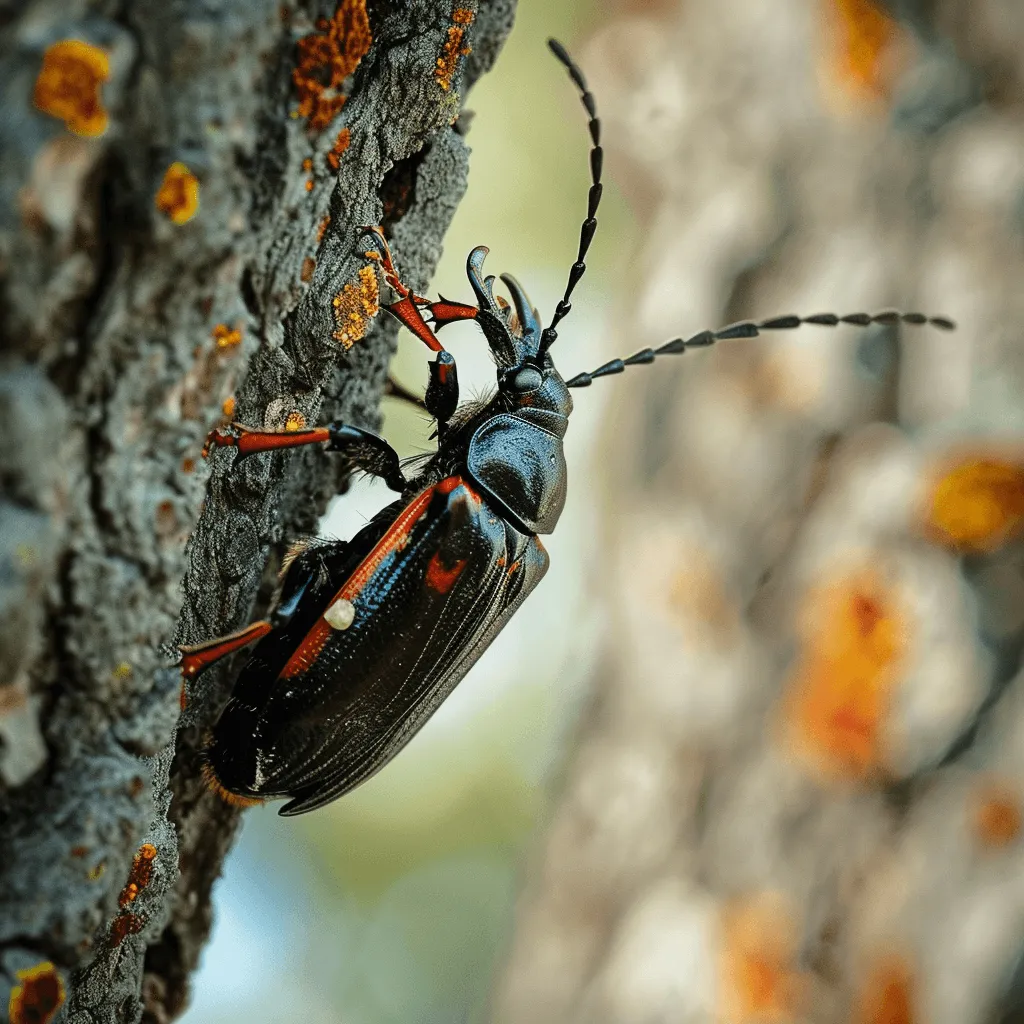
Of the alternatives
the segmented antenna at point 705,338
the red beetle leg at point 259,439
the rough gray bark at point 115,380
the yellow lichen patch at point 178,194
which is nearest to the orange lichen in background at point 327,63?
the rough gray bark at point 115,380

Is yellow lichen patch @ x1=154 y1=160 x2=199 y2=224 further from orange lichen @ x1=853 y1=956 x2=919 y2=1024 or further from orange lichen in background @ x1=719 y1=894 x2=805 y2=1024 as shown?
orange lichen @ x1=853 y1=956 x2=919 y2=1024

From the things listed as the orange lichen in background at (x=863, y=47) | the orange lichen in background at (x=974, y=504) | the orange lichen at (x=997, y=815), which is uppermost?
the orange lichen in background at (x=863, y=47)

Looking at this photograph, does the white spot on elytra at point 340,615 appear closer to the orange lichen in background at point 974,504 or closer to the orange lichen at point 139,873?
the orange lichen at point 139,873

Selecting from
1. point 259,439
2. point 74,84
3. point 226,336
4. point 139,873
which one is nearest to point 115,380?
point 226,336

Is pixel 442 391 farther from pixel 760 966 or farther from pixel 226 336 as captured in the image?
pixel 760 966

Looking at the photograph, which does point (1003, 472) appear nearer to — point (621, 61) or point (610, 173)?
point (610, 173)
